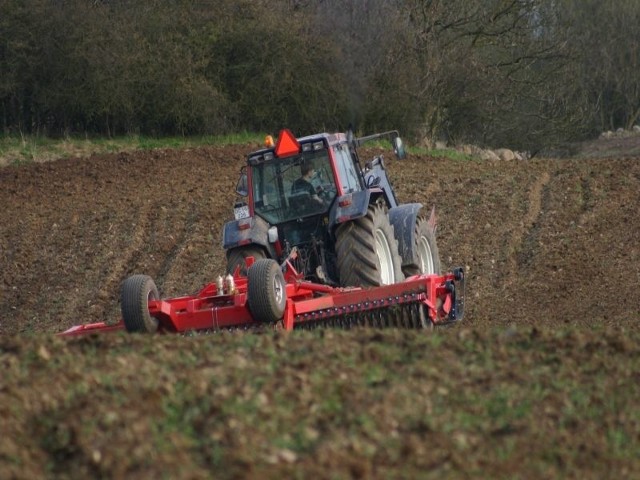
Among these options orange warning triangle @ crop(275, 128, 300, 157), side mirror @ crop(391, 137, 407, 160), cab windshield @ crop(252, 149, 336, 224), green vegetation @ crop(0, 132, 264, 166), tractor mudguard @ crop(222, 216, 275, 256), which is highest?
green vegetation @ crop(0, 132, 264, 166)

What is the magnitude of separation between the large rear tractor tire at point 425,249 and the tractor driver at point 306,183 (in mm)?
1591

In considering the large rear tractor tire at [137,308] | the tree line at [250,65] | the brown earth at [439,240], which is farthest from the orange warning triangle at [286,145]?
the tree line at [250,65]

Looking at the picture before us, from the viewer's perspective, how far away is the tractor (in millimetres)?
10344

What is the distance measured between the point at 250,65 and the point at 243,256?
17282 mm

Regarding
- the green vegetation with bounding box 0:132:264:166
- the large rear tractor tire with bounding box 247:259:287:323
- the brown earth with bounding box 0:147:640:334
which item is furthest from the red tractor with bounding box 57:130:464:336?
the green vegetation with bounding box 0:132:264:166

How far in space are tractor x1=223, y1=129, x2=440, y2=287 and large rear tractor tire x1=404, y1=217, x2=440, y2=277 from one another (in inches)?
34.7

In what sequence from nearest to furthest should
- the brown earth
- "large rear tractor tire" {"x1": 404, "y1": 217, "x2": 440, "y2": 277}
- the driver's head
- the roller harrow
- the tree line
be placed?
the roller harrow → the driver's head → "large rear tractor tire" {"x1": 404, "y1": 217, "x2": 440, "y2": 277} → the brown earth → the tree line

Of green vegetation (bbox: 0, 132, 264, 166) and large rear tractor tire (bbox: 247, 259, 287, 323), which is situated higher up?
green vegetation (bbox: 0, 132, 264, 166)

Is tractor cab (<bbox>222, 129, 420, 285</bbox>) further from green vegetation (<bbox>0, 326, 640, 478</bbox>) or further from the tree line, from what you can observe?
the tree line

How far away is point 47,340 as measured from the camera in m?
7.20

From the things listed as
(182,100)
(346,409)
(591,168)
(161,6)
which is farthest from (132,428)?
(161,6)

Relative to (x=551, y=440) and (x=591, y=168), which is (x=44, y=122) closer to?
(x=591, y=168)

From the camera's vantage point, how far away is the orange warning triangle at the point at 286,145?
10.7 m

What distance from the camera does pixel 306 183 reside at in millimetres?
10812
